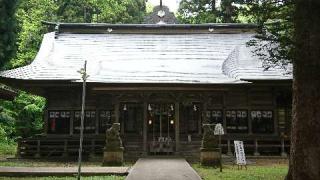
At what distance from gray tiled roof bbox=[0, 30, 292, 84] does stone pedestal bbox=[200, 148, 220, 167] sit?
4.73 m

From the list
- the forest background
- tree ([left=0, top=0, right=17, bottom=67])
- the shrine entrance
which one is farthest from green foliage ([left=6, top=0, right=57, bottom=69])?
the shrine entrance

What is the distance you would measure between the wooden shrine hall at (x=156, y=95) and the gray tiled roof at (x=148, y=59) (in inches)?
2.2

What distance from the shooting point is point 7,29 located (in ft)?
84.2

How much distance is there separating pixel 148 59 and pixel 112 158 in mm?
9181

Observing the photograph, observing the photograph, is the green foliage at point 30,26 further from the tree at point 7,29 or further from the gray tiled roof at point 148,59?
the gray tiled roof at point 148,59

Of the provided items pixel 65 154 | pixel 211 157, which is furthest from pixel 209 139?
pixel 65 154

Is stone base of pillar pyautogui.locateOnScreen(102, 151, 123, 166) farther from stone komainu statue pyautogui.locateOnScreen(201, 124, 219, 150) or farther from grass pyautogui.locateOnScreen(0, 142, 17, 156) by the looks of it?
grass pyautogui.locateOnScreen(0, 142, 17, 156)

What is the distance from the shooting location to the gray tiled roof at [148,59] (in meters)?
21.1

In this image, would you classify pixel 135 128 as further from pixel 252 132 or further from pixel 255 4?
pixel 255 4

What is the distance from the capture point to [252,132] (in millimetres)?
22672

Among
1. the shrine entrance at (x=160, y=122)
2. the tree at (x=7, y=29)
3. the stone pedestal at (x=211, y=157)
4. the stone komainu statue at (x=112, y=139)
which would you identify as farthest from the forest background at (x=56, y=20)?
the shrine entrance at (x=160, y=122)

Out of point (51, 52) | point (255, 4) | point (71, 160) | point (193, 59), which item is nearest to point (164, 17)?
point (193, 59)

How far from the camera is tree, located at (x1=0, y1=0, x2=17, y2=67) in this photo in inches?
988

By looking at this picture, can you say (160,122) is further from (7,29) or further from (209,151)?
(7,29)
